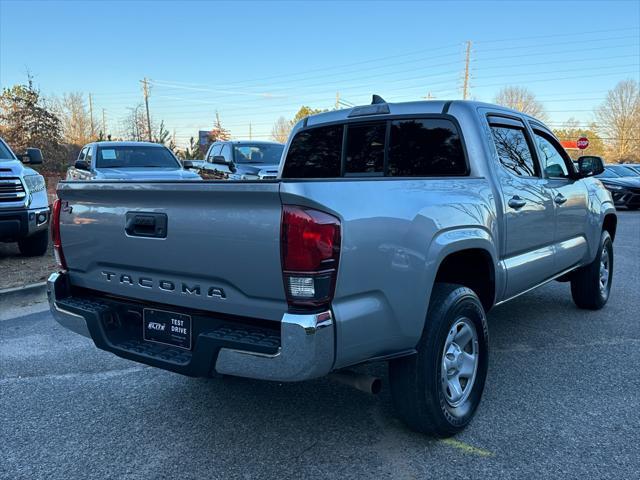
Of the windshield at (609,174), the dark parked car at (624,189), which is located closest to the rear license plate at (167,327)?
the dark parked car at (624,189)

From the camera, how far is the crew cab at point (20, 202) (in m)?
7.10

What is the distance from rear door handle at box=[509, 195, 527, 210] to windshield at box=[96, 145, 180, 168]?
26.9 feet

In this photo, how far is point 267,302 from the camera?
7.88ft

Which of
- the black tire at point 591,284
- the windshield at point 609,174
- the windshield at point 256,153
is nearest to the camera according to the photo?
the black tire at point 591,284

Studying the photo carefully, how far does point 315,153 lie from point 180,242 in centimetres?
216

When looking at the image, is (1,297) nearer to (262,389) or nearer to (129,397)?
(129,397)

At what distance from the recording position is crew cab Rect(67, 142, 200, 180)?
9.73m

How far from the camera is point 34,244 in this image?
8141 millimetres

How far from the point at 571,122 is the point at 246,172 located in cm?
7230

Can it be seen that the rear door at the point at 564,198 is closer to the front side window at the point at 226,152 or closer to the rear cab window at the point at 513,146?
the rear cab window at the point at 513,146

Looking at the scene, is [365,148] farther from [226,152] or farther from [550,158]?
[226,152]

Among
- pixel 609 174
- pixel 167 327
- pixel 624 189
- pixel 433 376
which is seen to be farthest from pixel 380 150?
pixel 609 174

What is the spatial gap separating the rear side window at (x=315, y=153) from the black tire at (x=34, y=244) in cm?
525

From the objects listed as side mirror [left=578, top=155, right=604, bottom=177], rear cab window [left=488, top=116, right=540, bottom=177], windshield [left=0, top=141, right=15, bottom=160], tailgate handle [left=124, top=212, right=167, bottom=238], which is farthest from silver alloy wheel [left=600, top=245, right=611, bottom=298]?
windshield [left=0, top=141, right=15, bottom=160]
